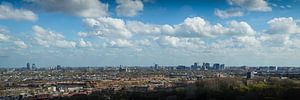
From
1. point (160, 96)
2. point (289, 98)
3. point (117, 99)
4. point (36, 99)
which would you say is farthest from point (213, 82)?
point (36, 99)

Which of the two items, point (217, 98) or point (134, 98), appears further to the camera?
point (134, 98)

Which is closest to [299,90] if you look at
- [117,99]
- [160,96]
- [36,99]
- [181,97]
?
[181,97]

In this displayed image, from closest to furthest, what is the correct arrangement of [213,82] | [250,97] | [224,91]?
[250,97]
[224,91]
[213,82]

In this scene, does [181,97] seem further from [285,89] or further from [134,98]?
[285,89]

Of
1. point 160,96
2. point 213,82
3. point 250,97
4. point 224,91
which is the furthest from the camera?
point 213,82

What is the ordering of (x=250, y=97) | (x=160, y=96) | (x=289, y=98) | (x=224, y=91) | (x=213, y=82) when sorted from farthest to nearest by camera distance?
(x=213, y=82), (x=160, y=96), (x=224, y=91), (x=250, y=97), (x=289, y=98)

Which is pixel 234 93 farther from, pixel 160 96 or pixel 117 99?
pixel 117 99

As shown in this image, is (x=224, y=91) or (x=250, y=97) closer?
(x=250, y=97)

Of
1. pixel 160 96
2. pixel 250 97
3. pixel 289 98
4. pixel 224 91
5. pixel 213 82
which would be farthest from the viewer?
pixel 213 82

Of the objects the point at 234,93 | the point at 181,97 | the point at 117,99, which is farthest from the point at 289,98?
the point at 117,99
